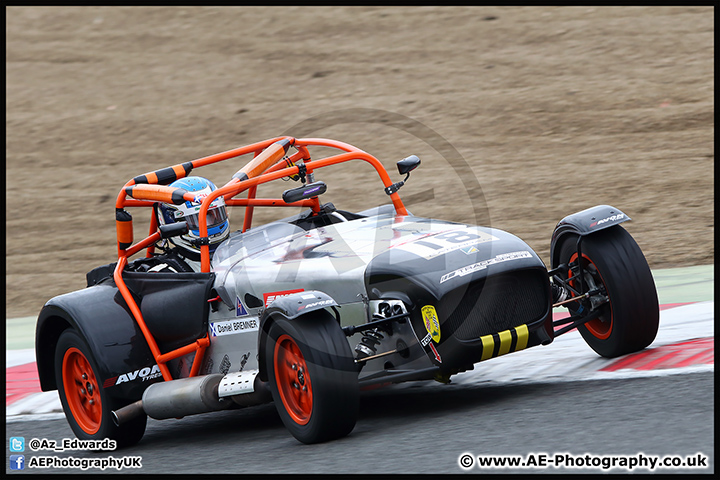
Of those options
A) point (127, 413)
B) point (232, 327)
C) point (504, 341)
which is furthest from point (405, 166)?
point (127, 413)

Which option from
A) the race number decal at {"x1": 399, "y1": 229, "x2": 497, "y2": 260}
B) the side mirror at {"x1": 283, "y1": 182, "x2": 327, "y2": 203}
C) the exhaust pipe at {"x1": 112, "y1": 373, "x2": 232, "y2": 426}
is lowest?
the exhaust pipe at {"x1": 112, "y1": 373, "x2": 232, "y2": 426}

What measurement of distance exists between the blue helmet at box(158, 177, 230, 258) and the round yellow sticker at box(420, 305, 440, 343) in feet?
6.10

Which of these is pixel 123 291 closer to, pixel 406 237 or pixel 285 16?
pixel 406 237

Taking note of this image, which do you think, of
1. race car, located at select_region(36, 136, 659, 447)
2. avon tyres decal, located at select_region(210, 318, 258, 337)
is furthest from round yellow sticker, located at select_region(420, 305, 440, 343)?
avon tyres decal, located at select_region(210, 318, 258, 337)

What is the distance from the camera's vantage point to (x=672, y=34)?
18250mm

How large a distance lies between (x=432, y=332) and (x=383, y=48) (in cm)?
1488

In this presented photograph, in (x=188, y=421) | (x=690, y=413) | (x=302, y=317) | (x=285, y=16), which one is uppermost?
(x=285, y=16)

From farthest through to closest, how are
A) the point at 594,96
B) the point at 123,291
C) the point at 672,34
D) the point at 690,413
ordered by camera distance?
the point at 672,34 → the point at 594,96 → the point at 123,291 → the point at 690,413

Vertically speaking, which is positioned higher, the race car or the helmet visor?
the helmet visor

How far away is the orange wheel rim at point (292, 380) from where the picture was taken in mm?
5762

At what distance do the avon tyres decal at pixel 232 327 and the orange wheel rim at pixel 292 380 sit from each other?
539mm

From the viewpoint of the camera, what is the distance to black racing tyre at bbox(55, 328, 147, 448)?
6887 millimetres

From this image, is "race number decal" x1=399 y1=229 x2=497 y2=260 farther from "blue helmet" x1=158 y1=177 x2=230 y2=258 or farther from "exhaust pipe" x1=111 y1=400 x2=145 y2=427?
"exhaust pipe" x1=111 y1=400 x2=145 y2=427

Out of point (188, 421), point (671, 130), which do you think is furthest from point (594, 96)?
point (188, 421)
